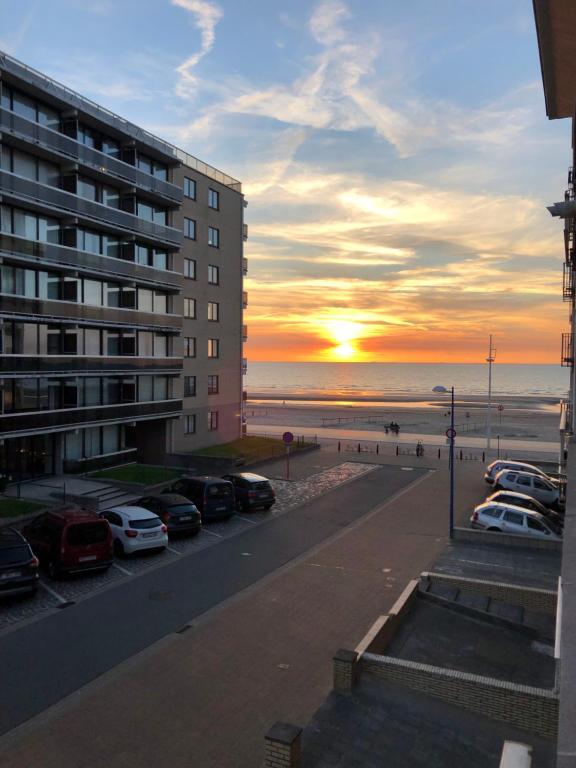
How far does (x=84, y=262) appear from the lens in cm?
2906

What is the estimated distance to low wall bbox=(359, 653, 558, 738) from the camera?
9125 millimetres

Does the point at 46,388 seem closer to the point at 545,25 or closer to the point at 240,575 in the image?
the point at 240,575

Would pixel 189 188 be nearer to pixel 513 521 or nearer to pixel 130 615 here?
pixel 513 521

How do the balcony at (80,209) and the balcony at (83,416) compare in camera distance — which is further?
the balcony at (83,416)

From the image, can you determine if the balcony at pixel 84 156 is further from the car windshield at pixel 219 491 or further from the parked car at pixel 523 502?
the parked car at pixel 523 502

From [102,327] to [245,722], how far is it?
24901 millimetres

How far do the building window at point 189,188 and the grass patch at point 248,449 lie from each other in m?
16.7

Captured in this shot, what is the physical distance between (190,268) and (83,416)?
1362cm

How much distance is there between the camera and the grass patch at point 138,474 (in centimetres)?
3006

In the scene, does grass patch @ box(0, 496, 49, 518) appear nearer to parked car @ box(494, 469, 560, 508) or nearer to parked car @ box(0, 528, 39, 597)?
parked car @ box(0, 528, 39, 597)

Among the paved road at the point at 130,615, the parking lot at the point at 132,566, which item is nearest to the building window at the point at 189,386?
the parking lot at the point at 132,566

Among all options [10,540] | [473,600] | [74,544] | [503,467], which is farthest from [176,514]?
[503,467]

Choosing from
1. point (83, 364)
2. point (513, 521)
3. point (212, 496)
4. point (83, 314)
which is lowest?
point (513, 521)

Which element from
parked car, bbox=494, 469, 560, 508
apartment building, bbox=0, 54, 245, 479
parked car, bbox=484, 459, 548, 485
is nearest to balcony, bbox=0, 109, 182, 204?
apartment building, bbox=0, 54, 245, 479
